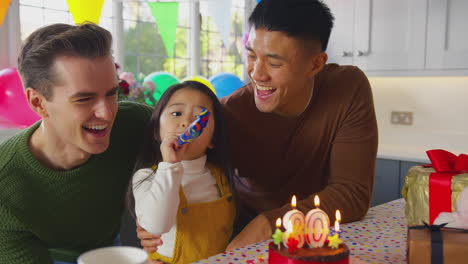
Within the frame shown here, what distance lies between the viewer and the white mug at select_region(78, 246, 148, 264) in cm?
41

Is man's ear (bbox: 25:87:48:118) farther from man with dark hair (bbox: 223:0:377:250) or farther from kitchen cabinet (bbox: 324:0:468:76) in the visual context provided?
kitchen cabinet (bbox: 324:0:468:76)

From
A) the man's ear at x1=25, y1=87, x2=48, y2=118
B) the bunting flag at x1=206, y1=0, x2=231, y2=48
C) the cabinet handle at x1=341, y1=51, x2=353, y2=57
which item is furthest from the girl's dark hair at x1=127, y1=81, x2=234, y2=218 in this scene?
the cabinet handle at x1=341, y1=51, x2=353, y2=57

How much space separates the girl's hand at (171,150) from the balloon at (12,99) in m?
1.35

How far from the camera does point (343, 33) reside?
3.58 meters

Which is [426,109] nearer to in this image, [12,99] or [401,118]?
[401,118]

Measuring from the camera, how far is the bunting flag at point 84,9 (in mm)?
2236

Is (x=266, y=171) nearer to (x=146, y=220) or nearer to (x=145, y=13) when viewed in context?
(x=146, y=220)

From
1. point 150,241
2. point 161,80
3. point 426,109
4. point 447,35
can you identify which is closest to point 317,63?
point 150,241

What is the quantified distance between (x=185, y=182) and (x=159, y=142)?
0.50 ft

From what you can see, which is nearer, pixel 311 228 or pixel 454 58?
pixel 311 228

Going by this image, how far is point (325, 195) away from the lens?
4.32ft

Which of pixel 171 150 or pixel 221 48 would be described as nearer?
pixel 171 150

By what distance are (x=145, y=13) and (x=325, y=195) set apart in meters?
2.62

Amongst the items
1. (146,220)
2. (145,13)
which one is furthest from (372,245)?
(145,13)
